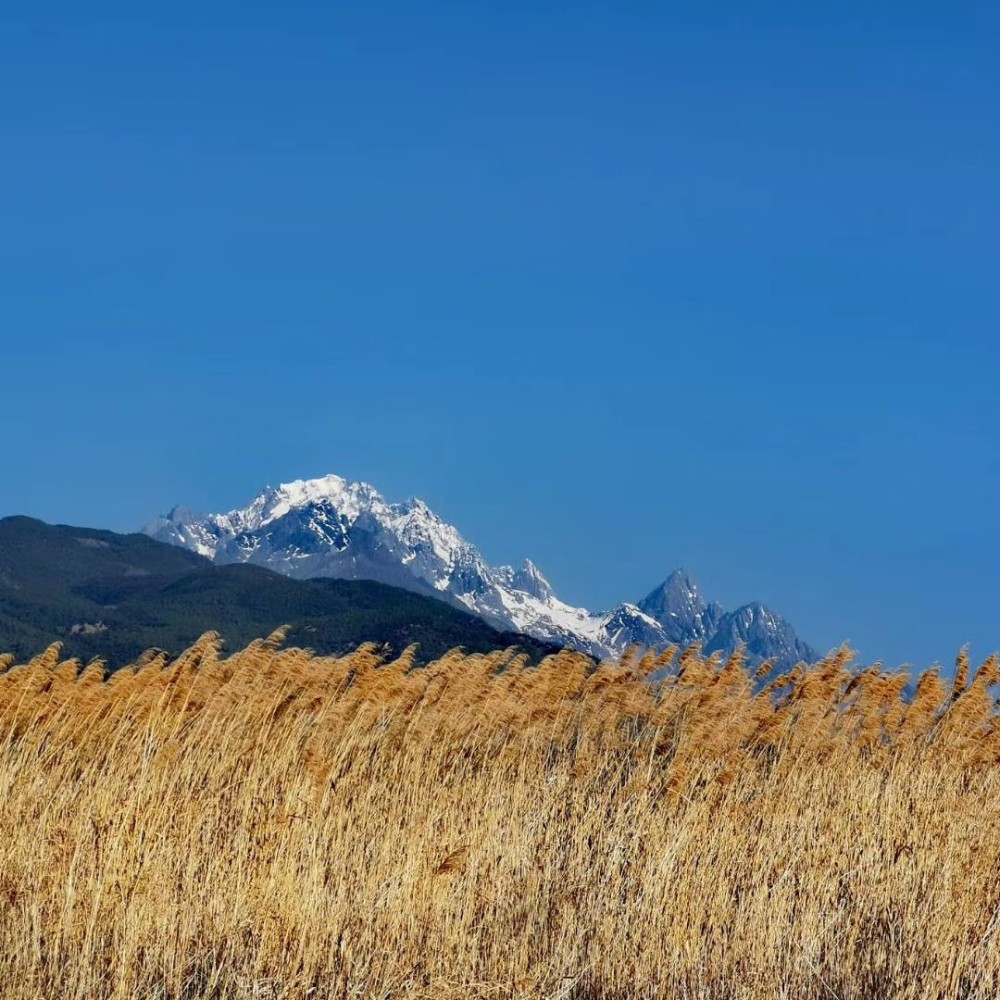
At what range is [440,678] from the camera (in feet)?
40.4

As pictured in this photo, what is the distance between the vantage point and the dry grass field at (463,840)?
237 inches

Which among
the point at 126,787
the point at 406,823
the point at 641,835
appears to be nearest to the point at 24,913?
the point at 126,787

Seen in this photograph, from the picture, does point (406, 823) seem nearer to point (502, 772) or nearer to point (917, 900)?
point (502, 772)

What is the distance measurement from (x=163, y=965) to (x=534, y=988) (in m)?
1.59

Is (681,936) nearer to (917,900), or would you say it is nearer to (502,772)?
(917,900)

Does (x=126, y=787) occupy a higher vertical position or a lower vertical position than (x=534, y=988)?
higher

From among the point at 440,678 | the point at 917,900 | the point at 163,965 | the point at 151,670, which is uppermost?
the point at 440,678

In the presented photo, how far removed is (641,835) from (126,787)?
3.09 meters

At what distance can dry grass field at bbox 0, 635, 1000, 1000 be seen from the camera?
6.01 metres

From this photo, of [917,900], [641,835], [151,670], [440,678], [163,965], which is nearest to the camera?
[163,965]

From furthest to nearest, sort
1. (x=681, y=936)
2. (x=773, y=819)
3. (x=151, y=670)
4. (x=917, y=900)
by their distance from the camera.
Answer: (x=151, y=670)
(x=773, y=819)
(x=917, y=900)
(x=681, y=936)

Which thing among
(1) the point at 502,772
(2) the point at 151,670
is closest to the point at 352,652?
(2) the point at 151,670

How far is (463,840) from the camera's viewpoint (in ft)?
25.0

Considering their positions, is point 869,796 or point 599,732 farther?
point 599,732
